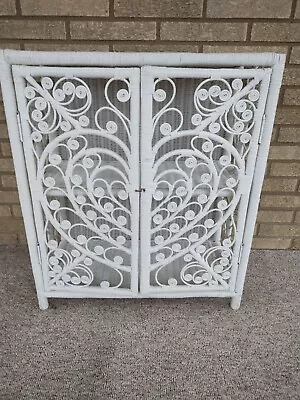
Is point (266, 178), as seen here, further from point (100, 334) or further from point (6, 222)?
point (6, 222)

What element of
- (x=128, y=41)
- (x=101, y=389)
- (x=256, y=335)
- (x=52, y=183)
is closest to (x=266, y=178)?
(x=256, y=335)

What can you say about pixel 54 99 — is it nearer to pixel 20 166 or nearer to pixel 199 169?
pixel 20 166

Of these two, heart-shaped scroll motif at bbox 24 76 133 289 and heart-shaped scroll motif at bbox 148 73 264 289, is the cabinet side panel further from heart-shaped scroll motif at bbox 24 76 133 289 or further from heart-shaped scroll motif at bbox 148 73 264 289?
heart-shaped scroll motif at bbox 148 73 264 289

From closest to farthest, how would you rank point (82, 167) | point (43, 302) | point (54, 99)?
point (54, 99), point (82, 167), point (43, 302)

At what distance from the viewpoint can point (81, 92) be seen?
1102 millimetres

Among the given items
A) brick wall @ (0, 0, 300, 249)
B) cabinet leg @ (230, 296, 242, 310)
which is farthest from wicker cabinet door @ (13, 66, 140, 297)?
cabinet leg @ (230, 296, 242, 310)

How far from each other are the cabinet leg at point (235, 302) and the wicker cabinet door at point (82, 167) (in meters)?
0.35

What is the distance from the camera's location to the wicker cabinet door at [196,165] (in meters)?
1.12

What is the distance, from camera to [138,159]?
3.90 feet

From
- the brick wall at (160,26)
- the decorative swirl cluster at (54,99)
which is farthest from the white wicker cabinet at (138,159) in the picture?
the brick wall at (160,26)

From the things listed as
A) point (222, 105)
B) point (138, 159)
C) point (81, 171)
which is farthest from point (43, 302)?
point (222, 105)

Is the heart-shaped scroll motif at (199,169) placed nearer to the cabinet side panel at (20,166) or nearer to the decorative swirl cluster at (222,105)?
the decorative swirl cluster at (222,105)

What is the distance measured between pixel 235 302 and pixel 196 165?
1.77 feet

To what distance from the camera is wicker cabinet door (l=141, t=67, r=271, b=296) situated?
1118 mm
